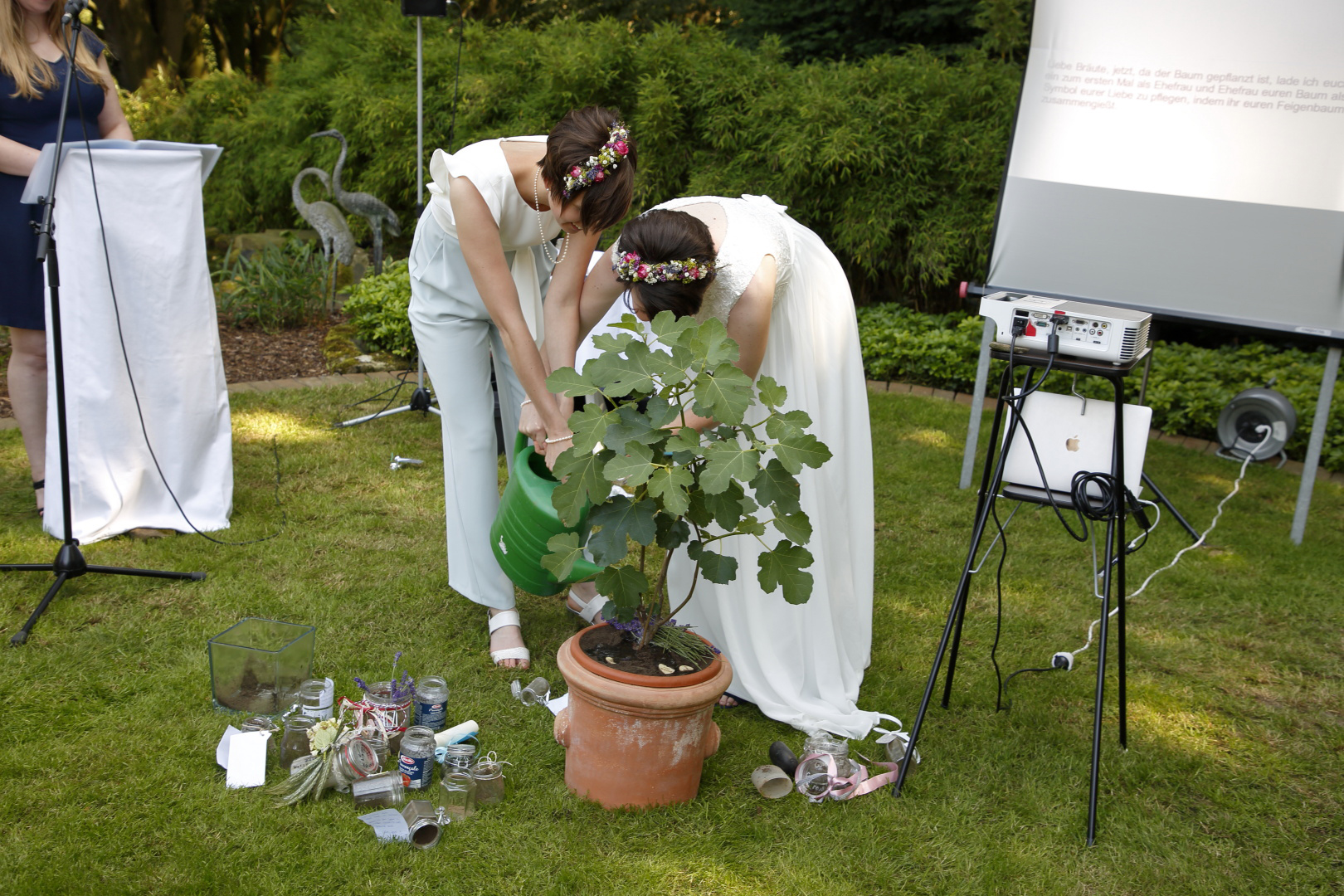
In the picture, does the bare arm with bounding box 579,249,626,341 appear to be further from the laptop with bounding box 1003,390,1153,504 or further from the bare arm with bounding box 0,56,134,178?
the bare arm with bounding box 0,56,134,178

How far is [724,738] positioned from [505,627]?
66 centimetres

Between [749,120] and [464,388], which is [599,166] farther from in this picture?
[749,120]

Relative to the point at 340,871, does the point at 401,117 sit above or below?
above

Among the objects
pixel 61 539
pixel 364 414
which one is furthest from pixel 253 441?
pixel 61 539

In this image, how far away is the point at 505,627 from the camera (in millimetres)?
2641

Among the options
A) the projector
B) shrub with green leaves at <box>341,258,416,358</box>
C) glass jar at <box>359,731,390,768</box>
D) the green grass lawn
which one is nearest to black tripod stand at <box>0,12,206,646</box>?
the green grass lawn

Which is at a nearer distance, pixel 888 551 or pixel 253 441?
pixel 888 551

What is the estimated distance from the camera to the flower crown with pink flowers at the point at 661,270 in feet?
6.40

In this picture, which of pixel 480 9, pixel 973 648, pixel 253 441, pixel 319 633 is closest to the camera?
pixel 319 633

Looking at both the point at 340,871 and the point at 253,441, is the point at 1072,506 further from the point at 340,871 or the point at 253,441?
the point at 253,441

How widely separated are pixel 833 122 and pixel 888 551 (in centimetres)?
322

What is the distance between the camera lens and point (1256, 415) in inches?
182

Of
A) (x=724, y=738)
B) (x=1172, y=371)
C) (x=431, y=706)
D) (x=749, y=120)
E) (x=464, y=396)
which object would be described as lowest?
(x=724, y=738)

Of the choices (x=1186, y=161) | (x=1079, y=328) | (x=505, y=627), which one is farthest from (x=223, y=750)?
(x=1186, y=161)
